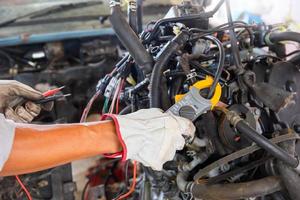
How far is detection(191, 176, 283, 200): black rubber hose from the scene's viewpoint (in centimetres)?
90

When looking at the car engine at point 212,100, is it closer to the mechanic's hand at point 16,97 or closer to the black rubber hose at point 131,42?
the black rubber hose at point 131,42

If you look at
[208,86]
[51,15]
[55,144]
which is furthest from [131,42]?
[51,15]

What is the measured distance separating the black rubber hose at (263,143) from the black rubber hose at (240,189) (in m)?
0.09

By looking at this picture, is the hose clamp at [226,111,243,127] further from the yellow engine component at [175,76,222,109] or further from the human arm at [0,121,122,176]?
the human arm at [0,121,122,176]

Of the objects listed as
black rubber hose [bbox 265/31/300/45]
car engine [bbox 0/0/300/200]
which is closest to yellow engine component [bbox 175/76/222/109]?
car engine [bbox 0/0/300/200]

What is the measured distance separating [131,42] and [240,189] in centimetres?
44

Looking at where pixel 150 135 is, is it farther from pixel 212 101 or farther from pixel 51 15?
pixel 51 15

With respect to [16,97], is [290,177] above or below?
below

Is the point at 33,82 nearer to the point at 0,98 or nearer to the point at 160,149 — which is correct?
the point at 0,98

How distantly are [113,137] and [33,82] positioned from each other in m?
1.06

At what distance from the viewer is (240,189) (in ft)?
2.95

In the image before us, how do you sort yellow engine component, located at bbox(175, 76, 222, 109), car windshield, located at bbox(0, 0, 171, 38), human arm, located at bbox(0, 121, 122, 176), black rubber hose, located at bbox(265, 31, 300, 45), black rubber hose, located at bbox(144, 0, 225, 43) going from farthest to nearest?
car windshield, located at bbox(0, 0, 171, 38), black rubber hose, located at bbox(265, 31, 300, 45), black rubber hose, located at bbox(144, 0, 225, 43), yellow engine component, located at bbox(175, 76, 222, 109), human arm, located at bbox(0, 121, 122, 176)

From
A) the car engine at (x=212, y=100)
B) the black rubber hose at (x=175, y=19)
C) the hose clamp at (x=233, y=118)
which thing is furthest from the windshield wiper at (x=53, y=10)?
the hose clamp at (x=233, y=118)

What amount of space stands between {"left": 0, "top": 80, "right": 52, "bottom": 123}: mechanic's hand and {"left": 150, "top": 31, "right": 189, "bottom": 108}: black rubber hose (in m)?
0.34
